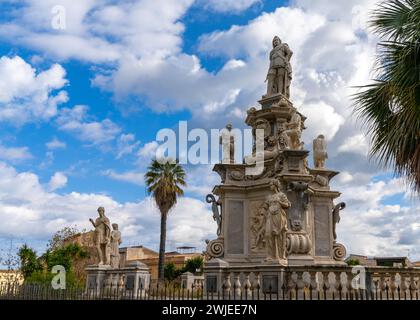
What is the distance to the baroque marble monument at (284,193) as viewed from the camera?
605 inches

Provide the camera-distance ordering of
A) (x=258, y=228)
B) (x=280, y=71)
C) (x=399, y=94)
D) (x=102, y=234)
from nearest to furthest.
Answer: (x=399, y=94) < (x=258, y=228) < (x=102, y=234) < (x=280, y=71)

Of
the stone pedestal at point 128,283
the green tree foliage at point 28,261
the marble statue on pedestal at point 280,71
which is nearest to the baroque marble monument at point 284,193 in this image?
the marble statue on pedestal at point 280,71

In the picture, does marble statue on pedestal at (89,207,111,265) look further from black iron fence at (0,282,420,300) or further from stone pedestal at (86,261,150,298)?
black iron fence at (0,282,420,300)

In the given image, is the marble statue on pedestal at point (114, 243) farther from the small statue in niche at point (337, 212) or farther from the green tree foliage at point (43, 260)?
the green tree foliage at point (43, 260)

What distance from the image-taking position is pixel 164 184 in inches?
1207

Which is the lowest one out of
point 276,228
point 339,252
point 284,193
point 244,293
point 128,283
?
point 244,293

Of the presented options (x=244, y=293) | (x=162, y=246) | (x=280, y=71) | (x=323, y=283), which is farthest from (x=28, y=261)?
(x=323, y=283)

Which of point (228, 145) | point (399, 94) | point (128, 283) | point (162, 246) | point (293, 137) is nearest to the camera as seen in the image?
point (399, 94)

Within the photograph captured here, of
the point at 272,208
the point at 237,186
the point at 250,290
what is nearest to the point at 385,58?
the point at 272,208

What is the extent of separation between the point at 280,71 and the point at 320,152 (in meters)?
3.89

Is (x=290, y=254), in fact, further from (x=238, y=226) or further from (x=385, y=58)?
(x=385, y=58)

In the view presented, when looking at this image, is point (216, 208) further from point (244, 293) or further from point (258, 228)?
point (244, 293)
